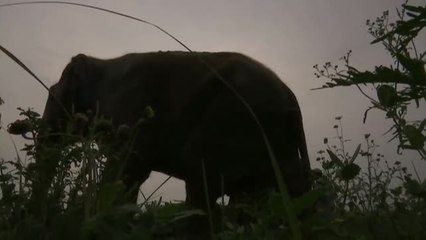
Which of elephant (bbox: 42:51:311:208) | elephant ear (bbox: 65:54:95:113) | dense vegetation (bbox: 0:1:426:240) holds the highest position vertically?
elephant ear (bbox: 65:54:95:113)

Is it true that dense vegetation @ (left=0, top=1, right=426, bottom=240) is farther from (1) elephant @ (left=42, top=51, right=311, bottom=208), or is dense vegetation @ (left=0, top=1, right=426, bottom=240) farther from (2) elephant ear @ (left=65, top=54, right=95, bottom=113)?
(2) elephant ear @ (left=65, top=54, right=95, bottom=113)

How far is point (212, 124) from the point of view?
522 centimetres

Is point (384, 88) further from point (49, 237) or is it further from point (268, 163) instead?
point (268, 163)

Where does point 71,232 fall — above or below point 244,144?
below

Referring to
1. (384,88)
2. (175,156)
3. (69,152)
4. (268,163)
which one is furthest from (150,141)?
(384,88)

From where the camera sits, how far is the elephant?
5141 mm

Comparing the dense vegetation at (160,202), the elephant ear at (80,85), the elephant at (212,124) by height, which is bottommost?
the dense vegetation at (160,202)

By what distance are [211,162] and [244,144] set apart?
0.31m

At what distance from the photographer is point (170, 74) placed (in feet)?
19.4

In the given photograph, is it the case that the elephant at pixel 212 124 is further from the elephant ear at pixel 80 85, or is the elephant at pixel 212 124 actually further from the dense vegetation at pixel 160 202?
the dense vegetation at pixel 160 202

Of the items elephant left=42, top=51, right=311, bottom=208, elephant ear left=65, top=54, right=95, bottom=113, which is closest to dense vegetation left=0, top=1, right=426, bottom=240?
elephant left=42, top=51, right=311, bottom=208

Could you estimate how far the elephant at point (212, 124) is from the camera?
5141mm

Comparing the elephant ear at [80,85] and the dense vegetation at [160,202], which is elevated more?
the elephant ear at [80,85]

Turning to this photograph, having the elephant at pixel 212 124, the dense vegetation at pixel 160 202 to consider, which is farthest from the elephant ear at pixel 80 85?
the dense vegetation at pixel 160 202
